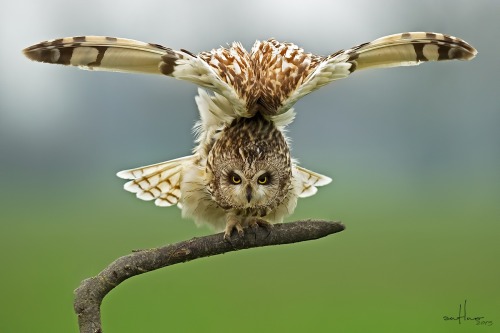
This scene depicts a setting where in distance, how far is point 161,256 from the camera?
1396mm

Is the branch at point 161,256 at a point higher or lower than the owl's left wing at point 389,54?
lower

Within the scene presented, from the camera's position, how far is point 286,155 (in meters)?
1.71

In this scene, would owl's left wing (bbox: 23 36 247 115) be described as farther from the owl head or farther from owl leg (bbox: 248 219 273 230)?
owl leg (bbox: 248 219 273 230)

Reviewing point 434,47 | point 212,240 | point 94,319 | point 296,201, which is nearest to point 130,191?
point 296,201

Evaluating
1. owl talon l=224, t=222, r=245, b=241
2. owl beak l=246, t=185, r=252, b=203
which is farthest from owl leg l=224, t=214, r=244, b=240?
owl beak l=246, t=185, r=252, b=203

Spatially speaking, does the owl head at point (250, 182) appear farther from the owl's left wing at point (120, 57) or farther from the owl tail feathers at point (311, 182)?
the owl tail feathers at point (311, 182)

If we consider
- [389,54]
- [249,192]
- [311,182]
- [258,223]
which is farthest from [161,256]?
[311,182]

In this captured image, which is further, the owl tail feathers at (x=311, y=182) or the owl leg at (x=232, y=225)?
the owl tail feathers at (x=311, y=182)

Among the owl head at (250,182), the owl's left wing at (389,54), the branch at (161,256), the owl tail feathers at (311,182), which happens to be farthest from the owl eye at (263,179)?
the owl tail feathers at (311,182)

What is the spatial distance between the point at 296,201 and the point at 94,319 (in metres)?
0.82

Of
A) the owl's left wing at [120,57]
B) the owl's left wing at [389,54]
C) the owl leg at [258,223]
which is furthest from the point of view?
the owl leg at [258,223]

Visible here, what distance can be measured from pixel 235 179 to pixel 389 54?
49cm

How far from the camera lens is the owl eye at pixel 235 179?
1.64 metres

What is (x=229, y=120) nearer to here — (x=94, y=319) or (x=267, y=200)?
(x=267, y=200)
